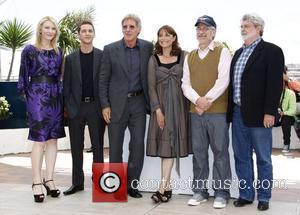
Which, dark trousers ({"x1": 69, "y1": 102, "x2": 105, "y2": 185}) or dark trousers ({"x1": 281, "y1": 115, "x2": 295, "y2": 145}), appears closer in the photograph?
dark trousers ({"x1": 69, "y1": 102, "x2": 105, "y2": 185})

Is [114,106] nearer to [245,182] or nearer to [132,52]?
[132,52]

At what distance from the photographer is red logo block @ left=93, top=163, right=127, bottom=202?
4.10 m

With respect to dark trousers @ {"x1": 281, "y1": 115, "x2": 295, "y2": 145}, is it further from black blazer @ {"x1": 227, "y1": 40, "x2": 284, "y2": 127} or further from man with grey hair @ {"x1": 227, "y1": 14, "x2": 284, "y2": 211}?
black blazer @ {"x1": 227, "y1": 40, "x2": 284, "y2": 127}

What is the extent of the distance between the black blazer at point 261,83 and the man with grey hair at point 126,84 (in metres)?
0.91

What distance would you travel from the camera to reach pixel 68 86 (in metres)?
4.29

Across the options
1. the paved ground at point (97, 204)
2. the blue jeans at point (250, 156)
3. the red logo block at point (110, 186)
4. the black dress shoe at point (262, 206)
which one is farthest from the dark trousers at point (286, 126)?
the red logo block at point (110, 186)

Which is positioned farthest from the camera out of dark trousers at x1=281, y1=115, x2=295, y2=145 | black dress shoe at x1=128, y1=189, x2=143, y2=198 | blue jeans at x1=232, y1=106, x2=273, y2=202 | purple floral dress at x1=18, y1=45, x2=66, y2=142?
dark trousers at x1=281, y1=115, x2=295, y2=145

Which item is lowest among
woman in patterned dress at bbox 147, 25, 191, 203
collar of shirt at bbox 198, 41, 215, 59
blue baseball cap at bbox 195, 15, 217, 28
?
woman in patterned dress at bbox 147, 25, 191, 203

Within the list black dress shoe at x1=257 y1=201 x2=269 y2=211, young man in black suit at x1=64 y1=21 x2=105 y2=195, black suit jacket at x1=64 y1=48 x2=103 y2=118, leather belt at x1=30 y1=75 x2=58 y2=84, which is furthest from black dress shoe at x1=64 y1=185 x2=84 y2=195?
black dress shoe at x1=257 y1=201 x2=269 y2=211

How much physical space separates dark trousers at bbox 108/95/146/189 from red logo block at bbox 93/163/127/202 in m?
0.16

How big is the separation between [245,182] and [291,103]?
147 inches

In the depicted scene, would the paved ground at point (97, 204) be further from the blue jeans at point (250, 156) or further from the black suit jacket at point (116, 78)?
the black suit jacket at point (116, 78)

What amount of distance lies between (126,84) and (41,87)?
739 millimetres

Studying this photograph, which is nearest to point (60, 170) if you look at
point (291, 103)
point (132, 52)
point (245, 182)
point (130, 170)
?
point (130, 170)
